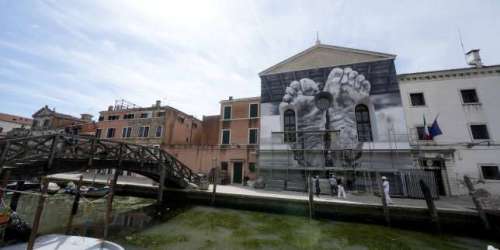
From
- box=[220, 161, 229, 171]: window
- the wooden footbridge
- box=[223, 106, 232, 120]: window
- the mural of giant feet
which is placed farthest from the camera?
box=[223, 106, 232, 120]: window

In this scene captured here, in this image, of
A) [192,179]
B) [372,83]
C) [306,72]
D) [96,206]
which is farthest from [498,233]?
[96,206]

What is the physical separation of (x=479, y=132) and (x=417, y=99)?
165 inches

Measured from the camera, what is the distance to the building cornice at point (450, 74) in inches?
547

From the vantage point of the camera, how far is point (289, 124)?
688 inches

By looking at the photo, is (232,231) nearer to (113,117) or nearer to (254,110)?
(254,110)

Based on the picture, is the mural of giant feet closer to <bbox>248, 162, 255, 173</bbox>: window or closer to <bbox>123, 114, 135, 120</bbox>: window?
<bbox>248, 162, 255, 173</bbox>: window

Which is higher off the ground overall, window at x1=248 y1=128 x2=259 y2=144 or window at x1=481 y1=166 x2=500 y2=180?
window at x1=248 y1=128 x2=259 y2=144

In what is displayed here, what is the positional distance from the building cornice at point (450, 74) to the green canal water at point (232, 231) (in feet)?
40.5

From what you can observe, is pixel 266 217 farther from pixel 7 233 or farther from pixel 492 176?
pixel 492 176

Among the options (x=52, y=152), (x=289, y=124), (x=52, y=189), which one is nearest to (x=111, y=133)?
(x=52, y=189)

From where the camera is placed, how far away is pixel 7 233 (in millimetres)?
6273

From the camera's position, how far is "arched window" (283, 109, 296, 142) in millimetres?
16812

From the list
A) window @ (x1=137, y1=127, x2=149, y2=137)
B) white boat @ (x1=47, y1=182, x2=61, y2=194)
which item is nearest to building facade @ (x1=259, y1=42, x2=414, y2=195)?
window @ (x1=137, y1=127, x2=149, y2=137)

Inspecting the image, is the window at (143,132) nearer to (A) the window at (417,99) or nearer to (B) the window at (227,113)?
(B) the window at (227,113)
